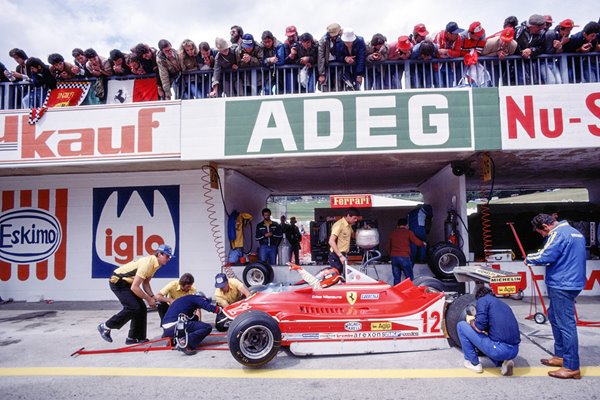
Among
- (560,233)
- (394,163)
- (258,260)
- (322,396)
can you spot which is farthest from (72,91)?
(560,233)

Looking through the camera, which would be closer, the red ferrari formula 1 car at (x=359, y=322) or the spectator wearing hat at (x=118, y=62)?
the red ferrari formula 1 car at (x=359, y=322)

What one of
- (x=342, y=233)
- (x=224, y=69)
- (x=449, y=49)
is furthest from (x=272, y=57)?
(x=342, y=233)

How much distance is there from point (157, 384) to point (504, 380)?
3678mm

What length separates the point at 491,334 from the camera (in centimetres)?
411

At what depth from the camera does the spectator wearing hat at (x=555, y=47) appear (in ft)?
25.7

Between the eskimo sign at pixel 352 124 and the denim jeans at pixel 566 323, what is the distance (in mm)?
3805

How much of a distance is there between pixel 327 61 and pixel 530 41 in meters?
4.18

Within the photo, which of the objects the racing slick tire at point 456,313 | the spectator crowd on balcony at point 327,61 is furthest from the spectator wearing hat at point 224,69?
the racing slick tire at point 456,313

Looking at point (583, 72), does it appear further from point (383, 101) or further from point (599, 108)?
point (383, 101)

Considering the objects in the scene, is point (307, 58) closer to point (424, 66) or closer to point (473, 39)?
point (424, 66)

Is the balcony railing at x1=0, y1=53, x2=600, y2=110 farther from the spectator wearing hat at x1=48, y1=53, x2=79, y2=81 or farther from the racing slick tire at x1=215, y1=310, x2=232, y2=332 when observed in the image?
the racing slick tire at x1=215, y1=310, x2=232, y2=332

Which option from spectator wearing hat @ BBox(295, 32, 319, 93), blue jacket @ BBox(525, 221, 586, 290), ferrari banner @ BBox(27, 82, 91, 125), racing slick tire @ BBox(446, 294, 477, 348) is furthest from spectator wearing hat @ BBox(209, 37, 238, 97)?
blue jacket @ BBox(525, 221, 586, 290)

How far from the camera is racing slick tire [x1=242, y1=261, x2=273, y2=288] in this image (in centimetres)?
859

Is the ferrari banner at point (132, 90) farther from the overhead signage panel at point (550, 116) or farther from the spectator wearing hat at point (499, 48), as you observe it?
the overhead signage panel at point (550, 116)
